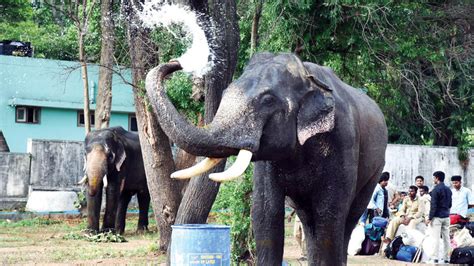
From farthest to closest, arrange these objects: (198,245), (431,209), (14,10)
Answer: (14,10) → (431,209) → (198,245)

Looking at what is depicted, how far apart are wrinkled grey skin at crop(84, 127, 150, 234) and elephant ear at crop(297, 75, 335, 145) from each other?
1038 centimetres

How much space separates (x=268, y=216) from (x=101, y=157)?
10.2 meters

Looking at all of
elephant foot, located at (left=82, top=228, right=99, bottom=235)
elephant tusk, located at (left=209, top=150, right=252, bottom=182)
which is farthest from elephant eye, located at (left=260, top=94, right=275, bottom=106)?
elephant foot, located at (left=82, top=228, right=99, bottom=235)

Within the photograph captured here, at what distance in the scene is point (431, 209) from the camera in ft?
45.6

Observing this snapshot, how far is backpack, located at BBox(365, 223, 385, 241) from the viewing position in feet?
50.2

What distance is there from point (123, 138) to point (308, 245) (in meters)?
11.1

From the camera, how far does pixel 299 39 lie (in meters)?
11.4

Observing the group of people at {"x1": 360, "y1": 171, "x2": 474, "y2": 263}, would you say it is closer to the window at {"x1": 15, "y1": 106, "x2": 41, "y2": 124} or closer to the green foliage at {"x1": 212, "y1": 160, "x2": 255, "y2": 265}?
the green foliage at {"x1": 212, "y1": 160, "x2": 255, "y2": 265}

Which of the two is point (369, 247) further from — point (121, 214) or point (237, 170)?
point (237, 170)

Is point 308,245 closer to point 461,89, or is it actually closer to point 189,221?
point 189,221

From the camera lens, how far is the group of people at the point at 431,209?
45.3 ft

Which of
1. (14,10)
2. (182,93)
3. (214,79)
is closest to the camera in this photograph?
(214,79)

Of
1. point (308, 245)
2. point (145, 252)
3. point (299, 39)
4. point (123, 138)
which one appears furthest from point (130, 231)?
point (308, 245)

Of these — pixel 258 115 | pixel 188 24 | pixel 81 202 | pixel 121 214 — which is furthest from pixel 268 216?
pixel 81 202
